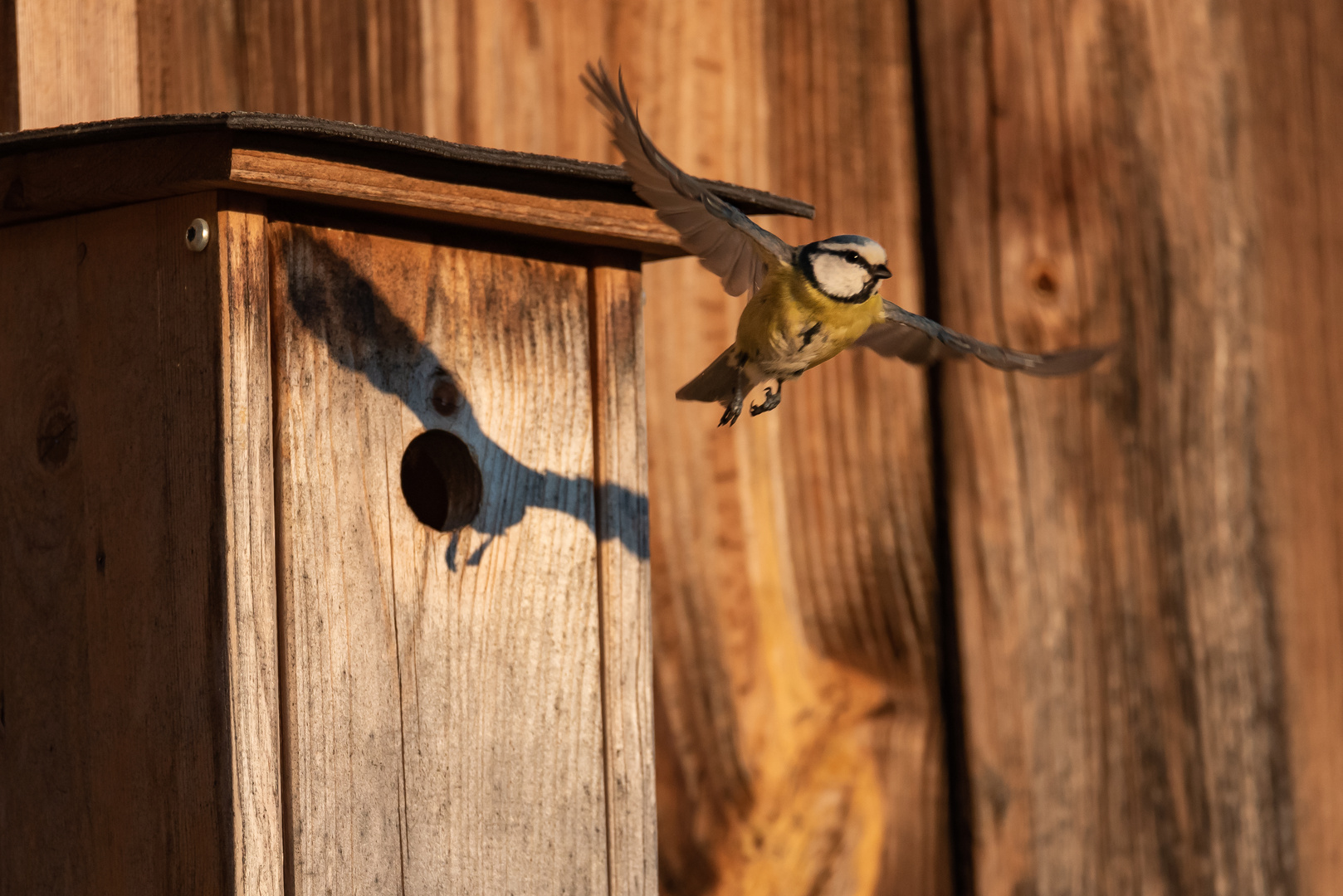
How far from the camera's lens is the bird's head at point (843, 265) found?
1.72 metres

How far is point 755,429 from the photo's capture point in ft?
7.60

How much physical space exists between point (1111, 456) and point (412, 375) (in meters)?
1.35

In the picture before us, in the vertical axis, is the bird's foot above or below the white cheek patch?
below

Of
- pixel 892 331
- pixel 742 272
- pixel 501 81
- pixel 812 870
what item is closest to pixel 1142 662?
pixel 812 870

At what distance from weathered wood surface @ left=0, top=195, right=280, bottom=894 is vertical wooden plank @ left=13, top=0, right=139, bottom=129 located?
0.24 metres

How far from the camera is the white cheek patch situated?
1720 millimetres

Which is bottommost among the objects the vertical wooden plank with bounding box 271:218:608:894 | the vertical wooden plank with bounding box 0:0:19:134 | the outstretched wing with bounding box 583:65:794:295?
the vertical wooden plank with bounding box 271:218:608:894

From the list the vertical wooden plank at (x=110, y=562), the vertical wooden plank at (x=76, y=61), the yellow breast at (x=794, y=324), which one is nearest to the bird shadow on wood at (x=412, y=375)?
the vertical wooden plank at (x=110, y=562)

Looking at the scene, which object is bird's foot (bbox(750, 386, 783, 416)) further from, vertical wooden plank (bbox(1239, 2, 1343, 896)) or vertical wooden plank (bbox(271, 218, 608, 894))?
vertical wooden plank (bbox(1239, 2, 1343, 896))

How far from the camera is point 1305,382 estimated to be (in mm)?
2773

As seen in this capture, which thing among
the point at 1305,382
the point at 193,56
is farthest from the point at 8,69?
the point at 1305,382

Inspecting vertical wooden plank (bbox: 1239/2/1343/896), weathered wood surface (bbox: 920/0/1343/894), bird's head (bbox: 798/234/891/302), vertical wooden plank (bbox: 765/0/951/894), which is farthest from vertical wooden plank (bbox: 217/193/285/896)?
vertical wooden plank (bbox: 1239/2/1343/896)

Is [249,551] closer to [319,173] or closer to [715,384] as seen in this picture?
[319,173]

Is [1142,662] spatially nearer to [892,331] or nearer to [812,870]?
[812,870]
